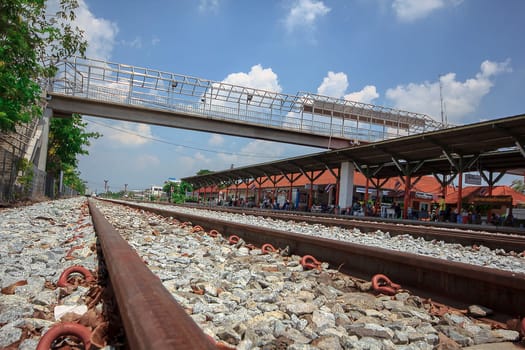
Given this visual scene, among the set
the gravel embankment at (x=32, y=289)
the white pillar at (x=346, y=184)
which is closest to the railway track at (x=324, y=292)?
the gravel embankment at (x=32, y=289)

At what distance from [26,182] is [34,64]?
33.2 ft

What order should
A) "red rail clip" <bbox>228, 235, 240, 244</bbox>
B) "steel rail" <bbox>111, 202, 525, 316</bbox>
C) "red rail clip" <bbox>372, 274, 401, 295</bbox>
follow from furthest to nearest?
"red rail clip" <bbox>228, 235, 240, 244</bbox>
"red rail clip" <bbox>372, 274, 401, 295</bbox>
"steel rail" <bbox>111, 202, 525, 316</bbox>

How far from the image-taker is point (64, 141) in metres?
33.7

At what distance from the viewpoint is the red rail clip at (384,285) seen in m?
3.01

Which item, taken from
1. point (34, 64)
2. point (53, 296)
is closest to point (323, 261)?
point (53, 296)

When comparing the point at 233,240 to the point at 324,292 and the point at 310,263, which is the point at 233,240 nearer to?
the point at 310,263

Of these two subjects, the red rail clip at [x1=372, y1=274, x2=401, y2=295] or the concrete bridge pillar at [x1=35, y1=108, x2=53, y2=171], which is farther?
the concrete bridge pillar at [x1=35, y1=108, x2=53, y2=171]

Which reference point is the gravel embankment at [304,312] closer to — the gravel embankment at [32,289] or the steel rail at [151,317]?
the steel rail at [151,317]

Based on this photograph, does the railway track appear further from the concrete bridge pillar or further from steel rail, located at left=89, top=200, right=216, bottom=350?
the concrete bridge pillar

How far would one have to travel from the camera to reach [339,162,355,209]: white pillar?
25594 millimetres

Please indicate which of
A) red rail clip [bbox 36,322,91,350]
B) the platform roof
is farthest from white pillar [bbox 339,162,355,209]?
red rail clip [bbox 36,322,91,350]

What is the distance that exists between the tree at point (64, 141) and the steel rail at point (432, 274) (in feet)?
105

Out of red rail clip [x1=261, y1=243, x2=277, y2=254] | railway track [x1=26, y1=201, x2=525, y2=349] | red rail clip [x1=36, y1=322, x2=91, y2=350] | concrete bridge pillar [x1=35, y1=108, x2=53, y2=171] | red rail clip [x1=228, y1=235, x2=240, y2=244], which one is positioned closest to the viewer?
railway track [x1=26, y1=201, x2=525, y2=349]

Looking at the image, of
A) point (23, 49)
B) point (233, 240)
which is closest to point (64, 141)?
point (23, 49)
